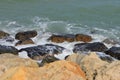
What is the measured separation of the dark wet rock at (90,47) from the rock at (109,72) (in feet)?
26.4

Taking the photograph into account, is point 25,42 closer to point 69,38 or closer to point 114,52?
point 69,38

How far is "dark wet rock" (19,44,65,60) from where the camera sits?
15.6 metres

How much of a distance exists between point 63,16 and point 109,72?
1496 centimetres

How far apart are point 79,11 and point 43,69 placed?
16.0 metres

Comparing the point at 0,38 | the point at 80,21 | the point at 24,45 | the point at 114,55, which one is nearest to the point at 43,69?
the point at 114,55

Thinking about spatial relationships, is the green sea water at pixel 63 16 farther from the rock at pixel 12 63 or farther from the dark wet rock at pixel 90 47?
the rock at pixel 12 63

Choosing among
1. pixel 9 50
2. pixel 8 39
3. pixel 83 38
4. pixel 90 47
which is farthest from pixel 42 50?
pixel 8 39

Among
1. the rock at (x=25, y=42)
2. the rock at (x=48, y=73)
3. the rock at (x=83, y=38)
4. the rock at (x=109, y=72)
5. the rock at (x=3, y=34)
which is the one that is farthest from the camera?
the rock at (x=3, y=34)

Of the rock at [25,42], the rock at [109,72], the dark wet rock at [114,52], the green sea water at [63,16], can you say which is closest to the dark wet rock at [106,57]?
the dark wet rock at [114,52]

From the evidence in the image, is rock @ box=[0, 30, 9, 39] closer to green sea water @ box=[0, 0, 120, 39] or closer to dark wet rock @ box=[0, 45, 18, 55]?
green sea water @ box=[0, 0, 120, 39]

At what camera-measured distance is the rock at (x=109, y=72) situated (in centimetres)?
820

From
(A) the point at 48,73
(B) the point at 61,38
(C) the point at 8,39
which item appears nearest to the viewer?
(A) the point at 48,73

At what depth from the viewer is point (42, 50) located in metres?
16.1

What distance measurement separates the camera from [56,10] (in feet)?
79.5
